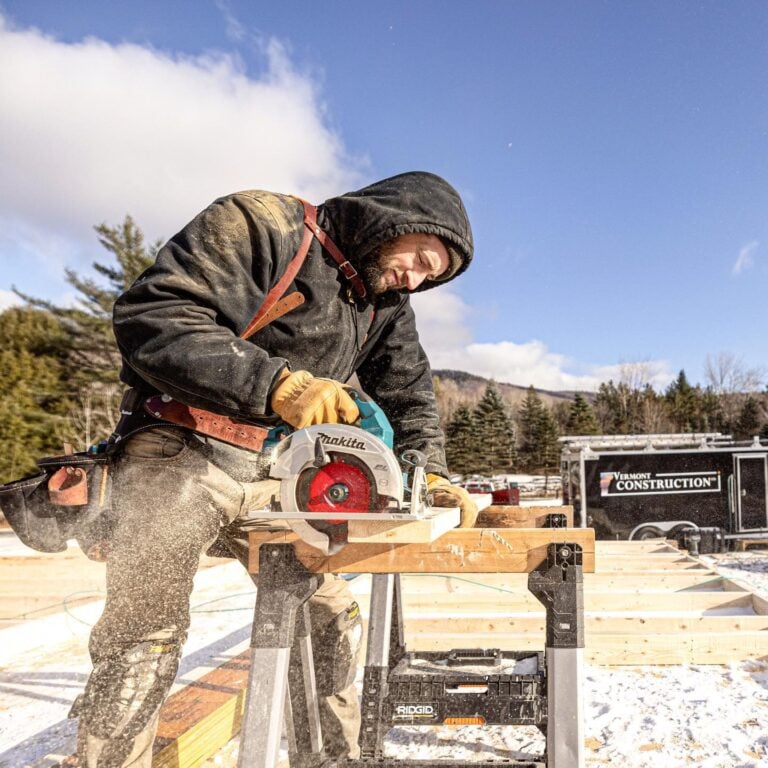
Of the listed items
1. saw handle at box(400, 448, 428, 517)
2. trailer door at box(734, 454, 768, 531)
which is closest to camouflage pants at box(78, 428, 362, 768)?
saw handle at box(400, 448, 428, 517)

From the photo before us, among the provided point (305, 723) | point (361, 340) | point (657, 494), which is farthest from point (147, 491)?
point (657, 494)

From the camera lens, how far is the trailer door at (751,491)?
31.9ft

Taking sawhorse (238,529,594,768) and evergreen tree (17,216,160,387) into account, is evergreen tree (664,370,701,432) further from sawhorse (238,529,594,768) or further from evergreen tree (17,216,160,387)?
sawhorse (238,529,594,768)

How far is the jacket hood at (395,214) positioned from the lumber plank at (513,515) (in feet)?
2.64

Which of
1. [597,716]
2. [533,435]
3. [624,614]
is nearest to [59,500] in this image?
[597,716]

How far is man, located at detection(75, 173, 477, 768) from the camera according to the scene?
129 cm

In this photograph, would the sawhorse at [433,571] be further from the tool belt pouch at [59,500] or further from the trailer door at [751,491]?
the trailer door at [751,491]

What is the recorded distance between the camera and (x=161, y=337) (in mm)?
1276

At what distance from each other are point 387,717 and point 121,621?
924mm

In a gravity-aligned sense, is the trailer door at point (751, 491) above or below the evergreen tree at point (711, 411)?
below

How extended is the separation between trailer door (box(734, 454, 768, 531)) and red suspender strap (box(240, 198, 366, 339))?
10100mm

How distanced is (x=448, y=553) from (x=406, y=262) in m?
0.84

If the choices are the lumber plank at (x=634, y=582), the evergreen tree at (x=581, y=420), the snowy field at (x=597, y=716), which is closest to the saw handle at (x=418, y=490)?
the snowy field at (x=597, y=716)

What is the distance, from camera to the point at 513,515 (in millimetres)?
1827
